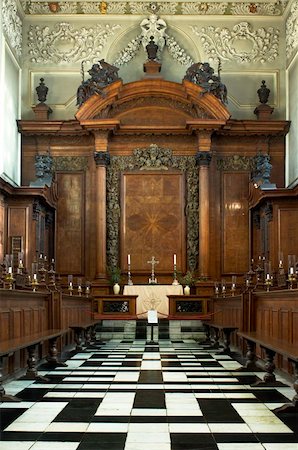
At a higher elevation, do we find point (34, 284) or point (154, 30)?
point (154, 30)

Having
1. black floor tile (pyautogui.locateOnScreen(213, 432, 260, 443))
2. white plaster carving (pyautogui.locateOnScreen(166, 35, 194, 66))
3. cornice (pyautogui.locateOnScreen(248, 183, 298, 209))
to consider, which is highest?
white plaster carving (pyautogui.locateOnScreen(166, 35, 194, 66))

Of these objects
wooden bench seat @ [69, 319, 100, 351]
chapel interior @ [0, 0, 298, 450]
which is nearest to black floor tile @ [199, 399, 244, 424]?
wooden bench seat @ [69, 319, 100, 351]

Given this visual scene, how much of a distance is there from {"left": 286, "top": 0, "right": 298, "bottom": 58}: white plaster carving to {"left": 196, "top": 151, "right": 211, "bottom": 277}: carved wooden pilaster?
3788 mm

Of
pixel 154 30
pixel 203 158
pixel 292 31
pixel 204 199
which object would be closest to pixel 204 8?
pixel 154 30

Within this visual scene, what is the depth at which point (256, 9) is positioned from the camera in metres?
21.0

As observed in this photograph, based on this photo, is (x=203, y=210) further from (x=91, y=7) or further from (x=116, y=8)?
(x=91, y=7)

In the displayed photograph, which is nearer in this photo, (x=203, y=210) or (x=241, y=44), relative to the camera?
(x=203, y=210)

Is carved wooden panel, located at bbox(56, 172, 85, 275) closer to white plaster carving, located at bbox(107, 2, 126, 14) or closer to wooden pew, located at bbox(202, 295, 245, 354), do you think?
wooden pew, located at bbox(202, 295, 245, 354)

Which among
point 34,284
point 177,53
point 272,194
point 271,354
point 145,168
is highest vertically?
point 177,53

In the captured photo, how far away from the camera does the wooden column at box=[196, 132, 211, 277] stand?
19.5 meters

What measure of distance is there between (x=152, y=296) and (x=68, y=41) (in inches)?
322

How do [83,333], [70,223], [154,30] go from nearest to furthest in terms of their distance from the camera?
1. [83,333]
2. [70,223]
3. [154,30]

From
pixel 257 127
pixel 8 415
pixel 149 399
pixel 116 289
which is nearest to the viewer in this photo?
pixel 8 415

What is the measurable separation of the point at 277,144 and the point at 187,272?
4.43 m
